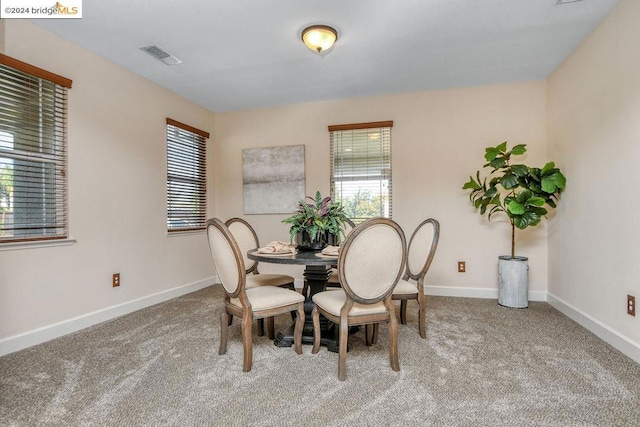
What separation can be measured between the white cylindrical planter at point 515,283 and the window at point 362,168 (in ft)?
4.70

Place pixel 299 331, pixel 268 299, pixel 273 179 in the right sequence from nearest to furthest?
1. pixel 268 299
2. pixel 299 331
3. pixel 273 179

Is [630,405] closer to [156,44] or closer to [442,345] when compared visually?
[442,345]

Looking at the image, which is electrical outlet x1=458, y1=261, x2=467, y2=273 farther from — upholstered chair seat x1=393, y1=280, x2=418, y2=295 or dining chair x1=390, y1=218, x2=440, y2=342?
upholstered chair seat x1=393, y1=280, x2=418, y2=295

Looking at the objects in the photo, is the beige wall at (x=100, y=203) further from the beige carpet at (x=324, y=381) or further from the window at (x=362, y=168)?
the window at (x=362, y=168)

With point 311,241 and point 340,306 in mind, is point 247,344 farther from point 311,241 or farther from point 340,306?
point 311,241

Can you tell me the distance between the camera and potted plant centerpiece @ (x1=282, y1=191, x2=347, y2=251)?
2.59 metres

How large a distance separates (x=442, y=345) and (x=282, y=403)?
133 centimetres

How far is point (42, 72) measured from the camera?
258 centimetres

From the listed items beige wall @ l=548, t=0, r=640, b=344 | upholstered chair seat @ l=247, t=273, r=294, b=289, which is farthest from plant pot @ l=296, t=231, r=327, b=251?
beige wall @ l=548, t=0, r=640, b=344

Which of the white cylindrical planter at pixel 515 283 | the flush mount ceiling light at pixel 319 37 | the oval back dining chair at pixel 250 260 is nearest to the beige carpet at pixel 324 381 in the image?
the oval back dining chair at pixel 250 260

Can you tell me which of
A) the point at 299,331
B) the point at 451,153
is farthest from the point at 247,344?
the point at 451,153

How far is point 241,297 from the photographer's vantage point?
2.08 m

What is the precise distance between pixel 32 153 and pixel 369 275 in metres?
2.70

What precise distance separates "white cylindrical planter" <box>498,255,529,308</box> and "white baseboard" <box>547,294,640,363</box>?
323mm
